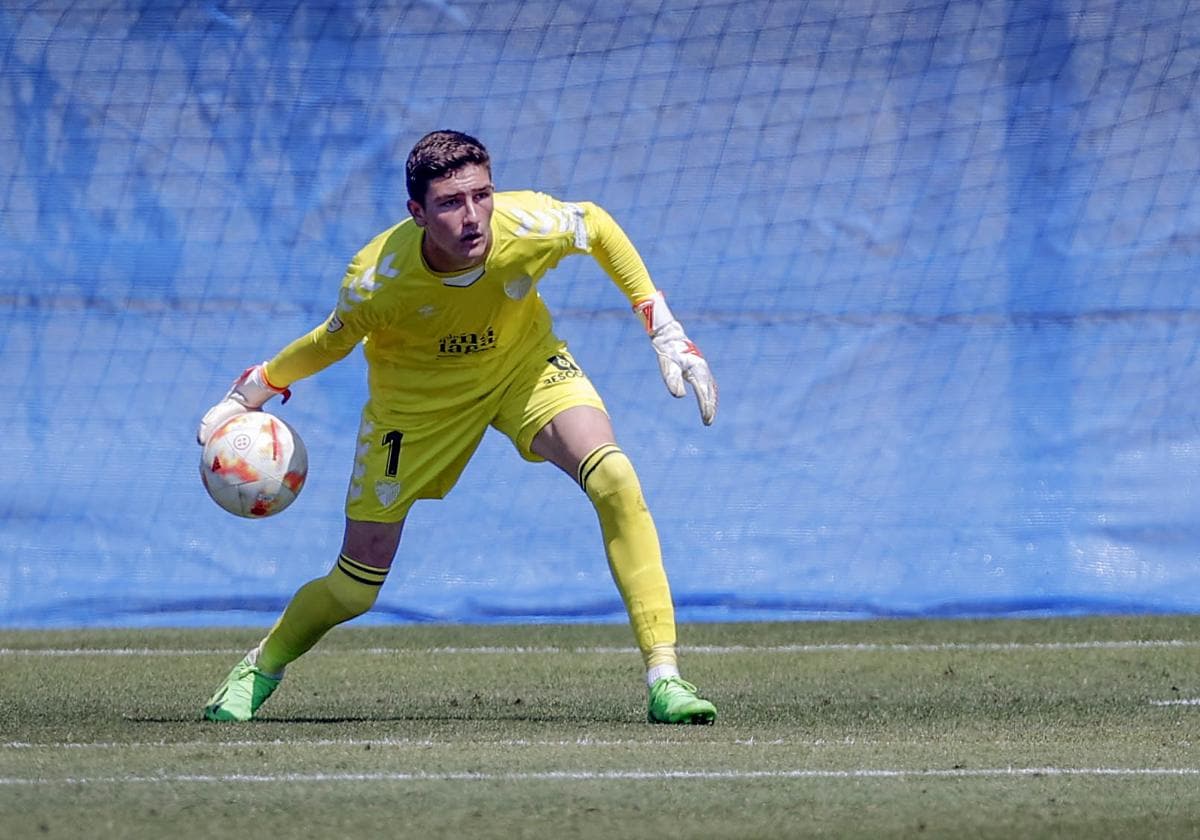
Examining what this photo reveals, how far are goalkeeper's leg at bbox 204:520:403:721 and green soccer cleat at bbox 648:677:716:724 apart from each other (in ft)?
3.49

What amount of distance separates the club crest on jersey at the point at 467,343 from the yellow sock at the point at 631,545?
514 millimetres

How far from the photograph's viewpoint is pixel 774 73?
35.9 feet

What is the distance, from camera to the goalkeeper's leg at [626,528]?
21.5 feet

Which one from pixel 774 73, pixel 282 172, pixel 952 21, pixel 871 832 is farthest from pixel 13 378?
pixel 871 832

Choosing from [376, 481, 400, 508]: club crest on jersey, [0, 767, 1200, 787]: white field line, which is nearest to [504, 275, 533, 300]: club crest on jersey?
[376, 481, 400, 508]: club crest on jersey

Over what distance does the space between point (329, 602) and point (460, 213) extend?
4.62ft

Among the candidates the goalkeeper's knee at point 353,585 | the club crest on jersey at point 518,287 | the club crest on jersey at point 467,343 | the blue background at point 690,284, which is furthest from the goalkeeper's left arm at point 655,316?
the blue background at point 690,284

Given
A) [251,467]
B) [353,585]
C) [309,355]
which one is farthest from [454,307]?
[353,585]

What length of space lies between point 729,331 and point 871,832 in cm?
644

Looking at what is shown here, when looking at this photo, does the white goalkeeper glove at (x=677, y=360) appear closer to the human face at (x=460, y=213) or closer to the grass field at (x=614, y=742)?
the human face at (x=460, y=213)

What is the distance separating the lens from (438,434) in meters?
6.90

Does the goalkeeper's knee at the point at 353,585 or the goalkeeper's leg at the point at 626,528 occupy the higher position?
the goalkeeper's leg at the point at 626,528

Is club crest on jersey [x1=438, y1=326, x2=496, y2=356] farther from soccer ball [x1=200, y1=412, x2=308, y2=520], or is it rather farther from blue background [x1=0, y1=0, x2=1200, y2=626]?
blue background [x1=0, y1=0, x2=1200, y2=626]

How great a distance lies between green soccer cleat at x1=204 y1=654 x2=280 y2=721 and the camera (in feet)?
22.0
